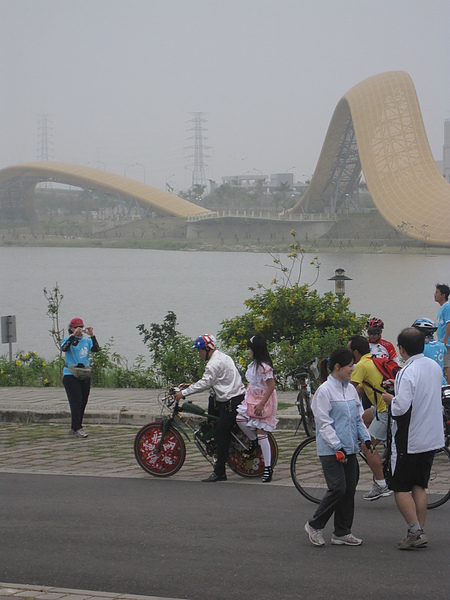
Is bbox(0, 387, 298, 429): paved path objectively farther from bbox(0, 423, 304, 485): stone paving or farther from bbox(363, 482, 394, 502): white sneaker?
bbox(363, 482, 394, 502): white sneaker

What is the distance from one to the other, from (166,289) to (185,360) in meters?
35.8

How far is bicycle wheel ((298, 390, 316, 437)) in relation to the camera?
981 cm

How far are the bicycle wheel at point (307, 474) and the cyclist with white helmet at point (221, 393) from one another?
975 millimetres

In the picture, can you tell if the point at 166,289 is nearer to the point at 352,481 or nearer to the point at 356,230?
the point at 352,481

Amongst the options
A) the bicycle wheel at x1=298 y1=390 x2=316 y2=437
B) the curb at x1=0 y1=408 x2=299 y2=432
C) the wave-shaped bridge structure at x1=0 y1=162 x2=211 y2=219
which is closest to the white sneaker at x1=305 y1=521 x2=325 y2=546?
the bicycle wheel at x1=298 y1=390 x2=316 y2=437

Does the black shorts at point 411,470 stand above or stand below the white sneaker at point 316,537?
above

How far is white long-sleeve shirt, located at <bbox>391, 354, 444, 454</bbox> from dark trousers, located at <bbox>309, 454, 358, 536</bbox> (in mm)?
364

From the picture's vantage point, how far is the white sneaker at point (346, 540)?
561 centimetres

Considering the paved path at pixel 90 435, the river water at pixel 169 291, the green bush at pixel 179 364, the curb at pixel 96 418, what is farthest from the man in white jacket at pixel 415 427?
the river water at pixel 169 291

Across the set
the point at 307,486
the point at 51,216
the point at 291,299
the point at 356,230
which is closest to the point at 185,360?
the point at 291,299

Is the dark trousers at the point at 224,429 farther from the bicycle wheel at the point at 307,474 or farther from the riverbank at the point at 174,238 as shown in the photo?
the riverbank at the point at 174,238

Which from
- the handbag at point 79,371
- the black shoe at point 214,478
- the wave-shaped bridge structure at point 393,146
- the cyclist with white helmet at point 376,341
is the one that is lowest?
the black shoe at point 214,478

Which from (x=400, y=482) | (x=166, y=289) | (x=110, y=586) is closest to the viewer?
(x=110, y=586)

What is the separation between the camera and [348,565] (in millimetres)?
5207
